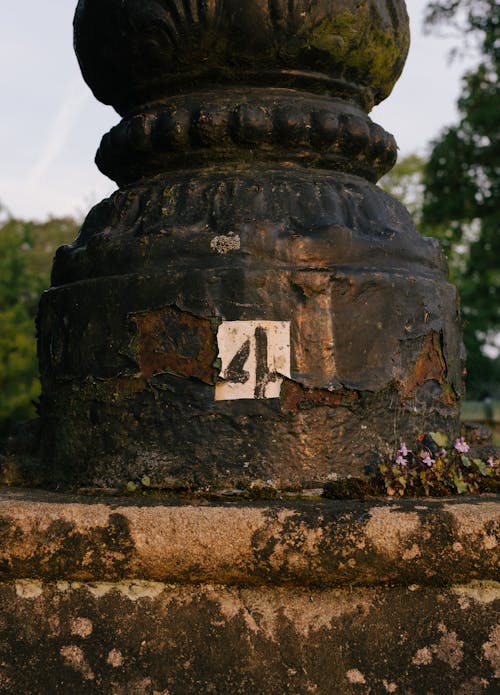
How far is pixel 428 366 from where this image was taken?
2.24 meters

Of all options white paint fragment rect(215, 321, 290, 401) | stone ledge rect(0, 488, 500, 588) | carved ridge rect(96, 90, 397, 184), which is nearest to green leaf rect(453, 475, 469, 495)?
stone ledge rect(0, 488, 500, 588)

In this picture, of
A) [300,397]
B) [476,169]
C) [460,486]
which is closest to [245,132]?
[300,397]

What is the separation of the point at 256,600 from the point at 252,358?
23.4 inches

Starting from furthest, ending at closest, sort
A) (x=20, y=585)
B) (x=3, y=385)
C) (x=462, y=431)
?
(x=3, y=385), (x=462, y=431), (x=20, y=585)

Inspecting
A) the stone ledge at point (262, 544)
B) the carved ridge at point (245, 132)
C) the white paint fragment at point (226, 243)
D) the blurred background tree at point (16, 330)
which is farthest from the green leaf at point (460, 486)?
the blurred background tree at point (16, 330)

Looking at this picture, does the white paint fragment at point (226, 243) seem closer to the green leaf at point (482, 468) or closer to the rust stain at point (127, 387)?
the rust stain at point (127, 387)

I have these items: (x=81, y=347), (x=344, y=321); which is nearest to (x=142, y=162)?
(x=81, y=347)

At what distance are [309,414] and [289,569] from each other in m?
0.48

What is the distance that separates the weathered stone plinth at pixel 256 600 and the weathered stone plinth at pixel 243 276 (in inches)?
13.3

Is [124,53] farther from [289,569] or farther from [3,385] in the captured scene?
[3,385]

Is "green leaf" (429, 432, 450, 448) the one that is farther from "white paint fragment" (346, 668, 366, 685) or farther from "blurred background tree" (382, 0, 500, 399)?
"blurred background tree" (382, 0, 500, 399)

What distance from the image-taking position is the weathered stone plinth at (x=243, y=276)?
2.05 m

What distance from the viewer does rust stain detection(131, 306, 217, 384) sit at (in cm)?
205

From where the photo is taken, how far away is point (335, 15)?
2.29 m
